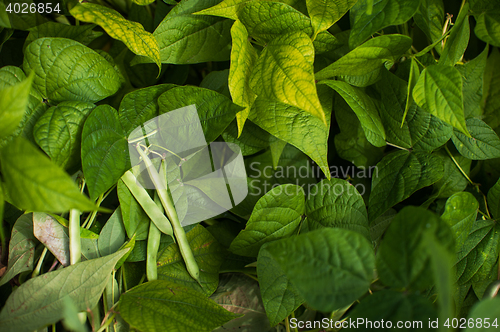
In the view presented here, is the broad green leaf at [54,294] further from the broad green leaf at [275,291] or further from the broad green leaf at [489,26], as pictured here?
the broad green leaf at [489,26]

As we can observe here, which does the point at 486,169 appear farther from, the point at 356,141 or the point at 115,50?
the point at 115,50

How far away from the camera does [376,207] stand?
0.49m

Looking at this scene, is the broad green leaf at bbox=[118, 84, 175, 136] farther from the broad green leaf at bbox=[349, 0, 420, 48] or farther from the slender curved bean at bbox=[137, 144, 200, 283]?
the broad green leaf at bbox=[349, 0, 420, 48]

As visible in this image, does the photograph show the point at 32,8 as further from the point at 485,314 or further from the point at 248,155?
the point at 485,314

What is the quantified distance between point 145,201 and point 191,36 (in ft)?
0.90

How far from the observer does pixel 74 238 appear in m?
0.44

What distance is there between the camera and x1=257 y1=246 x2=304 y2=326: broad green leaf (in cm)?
45

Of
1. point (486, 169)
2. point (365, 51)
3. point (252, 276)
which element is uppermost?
point (365, 51)

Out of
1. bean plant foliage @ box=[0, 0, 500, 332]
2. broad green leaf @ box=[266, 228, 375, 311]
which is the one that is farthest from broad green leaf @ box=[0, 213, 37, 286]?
broad green leaf @ box=[266, 228, 375, 311]

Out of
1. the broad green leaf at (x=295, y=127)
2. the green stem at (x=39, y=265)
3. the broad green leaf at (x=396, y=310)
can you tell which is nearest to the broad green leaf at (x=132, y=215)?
the green stem at (x=39, y=265)

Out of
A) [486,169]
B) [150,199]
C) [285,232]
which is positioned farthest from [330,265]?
[486,169]

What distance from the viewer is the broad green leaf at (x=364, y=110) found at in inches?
18.0

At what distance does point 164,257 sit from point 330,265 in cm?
29

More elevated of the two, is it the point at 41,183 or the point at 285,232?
the point at 41,183
